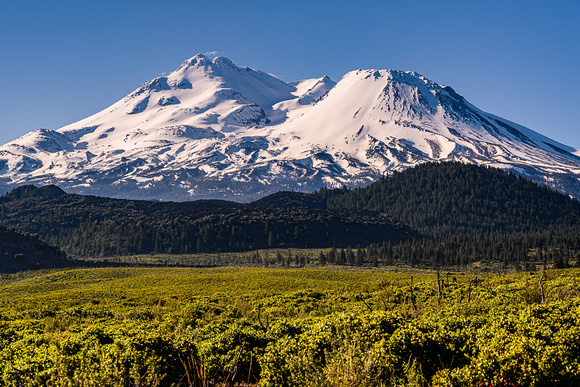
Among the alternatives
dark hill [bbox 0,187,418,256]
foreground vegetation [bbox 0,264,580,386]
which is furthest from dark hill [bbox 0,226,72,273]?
foreground vegetation [bbox 0,264,580,386]

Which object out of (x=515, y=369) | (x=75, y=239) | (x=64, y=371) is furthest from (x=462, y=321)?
(x=75, y=239)

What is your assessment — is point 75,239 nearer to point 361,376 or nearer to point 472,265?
point 472,265

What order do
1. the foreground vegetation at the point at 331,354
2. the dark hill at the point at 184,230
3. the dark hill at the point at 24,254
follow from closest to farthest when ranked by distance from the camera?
the foreground vegetation at the point at 331,354
the dark hill at the point at 24,254
the dark hill at the point at 184,230

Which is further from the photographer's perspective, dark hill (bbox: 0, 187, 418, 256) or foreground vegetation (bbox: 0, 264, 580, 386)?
dark hill (bbox: 0, 187, 418, 256)

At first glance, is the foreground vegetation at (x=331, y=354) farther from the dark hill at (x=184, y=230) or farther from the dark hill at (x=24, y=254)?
the dark hill at (x=184, y=230)

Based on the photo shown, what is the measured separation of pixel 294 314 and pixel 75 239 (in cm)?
16275

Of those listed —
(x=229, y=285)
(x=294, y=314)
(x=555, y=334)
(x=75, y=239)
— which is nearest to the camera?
(x=555, y=334)

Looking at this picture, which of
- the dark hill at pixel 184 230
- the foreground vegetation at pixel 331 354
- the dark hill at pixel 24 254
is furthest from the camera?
the dark hill at pixel 184 230

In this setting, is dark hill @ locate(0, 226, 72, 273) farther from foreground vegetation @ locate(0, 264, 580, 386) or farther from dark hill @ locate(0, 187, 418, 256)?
foreground vegetation @ locate(0, 264, 580, 386)

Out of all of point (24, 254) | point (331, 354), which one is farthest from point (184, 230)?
point (331, 354)

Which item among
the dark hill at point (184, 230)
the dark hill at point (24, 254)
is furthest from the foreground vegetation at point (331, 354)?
the dark hill at point (184, 230)

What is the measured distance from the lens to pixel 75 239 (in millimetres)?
168750

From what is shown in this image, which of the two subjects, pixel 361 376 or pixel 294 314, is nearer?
pixel 361 376

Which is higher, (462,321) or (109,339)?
(462,321)
